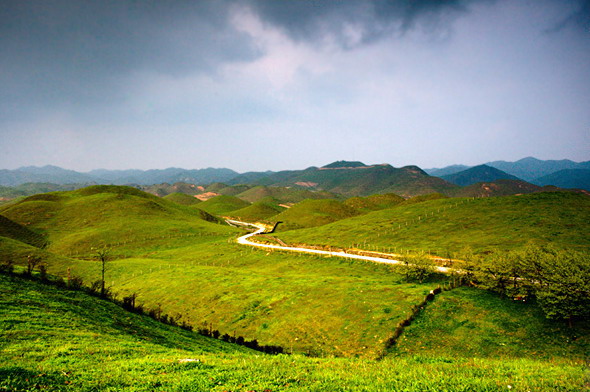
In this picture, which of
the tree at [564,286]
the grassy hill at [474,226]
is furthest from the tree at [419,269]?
the grassy hill at [474,226]

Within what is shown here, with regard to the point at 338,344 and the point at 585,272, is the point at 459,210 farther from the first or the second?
the point at 338,344

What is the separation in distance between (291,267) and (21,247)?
81.4 metres

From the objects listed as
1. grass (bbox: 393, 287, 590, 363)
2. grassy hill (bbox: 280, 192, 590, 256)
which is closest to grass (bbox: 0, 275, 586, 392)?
grass (bbox: 393, 287, 590, 363)

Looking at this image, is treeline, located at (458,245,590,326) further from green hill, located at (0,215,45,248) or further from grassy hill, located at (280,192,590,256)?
green hill, located at (0,215,45,248)

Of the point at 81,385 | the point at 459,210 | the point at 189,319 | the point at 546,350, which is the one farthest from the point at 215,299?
the point at 459,210

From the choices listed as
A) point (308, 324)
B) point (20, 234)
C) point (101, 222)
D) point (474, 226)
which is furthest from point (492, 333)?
point (20, 234)

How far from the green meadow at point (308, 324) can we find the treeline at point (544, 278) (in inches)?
63.9

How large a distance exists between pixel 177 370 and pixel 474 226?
10263 centimetres

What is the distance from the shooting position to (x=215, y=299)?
49625 mm

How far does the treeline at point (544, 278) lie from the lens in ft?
103

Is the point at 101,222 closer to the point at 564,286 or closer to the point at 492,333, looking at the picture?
the point at 492,333

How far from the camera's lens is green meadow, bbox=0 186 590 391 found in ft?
43.4

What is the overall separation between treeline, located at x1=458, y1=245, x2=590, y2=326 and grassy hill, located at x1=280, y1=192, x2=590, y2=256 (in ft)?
93.2

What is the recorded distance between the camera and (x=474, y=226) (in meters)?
90.1
